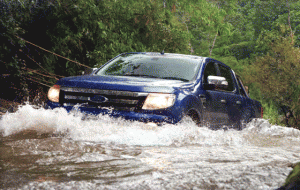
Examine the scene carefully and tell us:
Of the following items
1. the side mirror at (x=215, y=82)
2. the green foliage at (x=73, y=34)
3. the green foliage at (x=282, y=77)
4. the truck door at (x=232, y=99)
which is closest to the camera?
the side mirror at (x=215, y=82)

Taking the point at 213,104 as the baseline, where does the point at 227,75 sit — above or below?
above

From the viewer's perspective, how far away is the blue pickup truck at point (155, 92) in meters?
5.64

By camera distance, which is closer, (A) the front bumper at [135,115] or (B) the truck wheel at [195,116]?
(A) the front bumper at [135,115]

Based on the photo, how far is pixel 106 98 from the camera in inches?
227

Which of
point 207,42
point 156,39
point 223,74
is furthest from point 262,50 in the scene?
point 223,74

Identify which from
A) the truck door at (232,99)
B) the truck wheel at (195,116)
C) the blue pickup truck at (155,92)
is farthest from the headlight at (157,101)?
the truck door at (232,99)

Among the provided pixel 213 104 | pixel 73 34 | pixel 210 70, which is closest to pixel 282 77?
pixel 73 34

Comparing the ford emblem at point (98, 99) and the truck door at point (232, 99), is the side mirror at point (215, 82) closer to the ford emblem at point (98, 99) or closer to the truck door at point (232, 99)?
the truck door at point (232, 99)

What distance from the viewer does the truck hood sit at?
5707 mm

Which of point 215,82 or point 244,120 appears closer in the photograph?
point 215,82

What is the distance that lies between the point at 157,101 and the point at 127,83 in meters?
0.48

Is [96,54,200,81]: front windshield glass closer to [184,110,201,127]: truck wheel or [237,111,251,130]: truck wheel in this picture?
[184,110,201,127]: truck wheel

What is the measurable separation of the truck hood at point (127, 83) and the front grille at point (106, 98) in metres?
0.05

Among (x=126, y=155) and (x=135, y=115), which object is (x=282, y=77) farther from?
(x=126, y=155)
